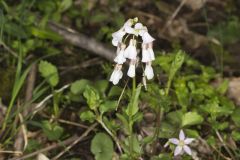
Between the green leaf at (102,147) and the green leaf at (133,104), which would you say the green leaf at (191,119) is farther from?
the green leaf at (133,104)

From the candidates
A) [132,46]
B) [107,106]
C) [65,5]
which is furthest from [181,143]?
[65,5]

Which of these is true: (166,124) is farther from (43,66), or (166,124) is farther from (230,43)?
(230,43)

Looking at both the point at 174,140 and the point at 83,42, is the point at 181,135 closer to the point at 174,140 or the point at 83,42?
the point at 174,140

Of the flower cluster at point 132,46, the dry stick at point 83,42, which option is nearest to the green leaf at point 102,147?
the flower cluster at point 132,46

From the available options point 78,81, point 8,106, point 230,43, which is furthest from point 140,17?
point 8,106

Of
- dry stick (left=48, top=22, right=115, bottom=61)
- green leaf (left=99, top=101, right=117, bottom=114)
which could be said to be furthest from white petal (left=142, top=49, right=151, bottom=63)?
dry stick (left=48, top=22, right=115, bottom=61)

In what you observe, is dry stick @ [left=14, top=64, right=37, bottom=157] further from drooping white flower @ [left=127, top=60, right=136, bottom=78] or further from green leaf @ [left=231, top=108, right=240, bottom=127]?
green leaf @ [left=231, top=108, right=240, bottom=127]

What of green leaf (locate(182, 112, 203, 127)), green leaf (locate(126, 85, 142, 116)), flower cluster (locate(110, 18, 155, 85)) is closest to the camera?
flower cluster (locate(110, 18, 155, 85))
